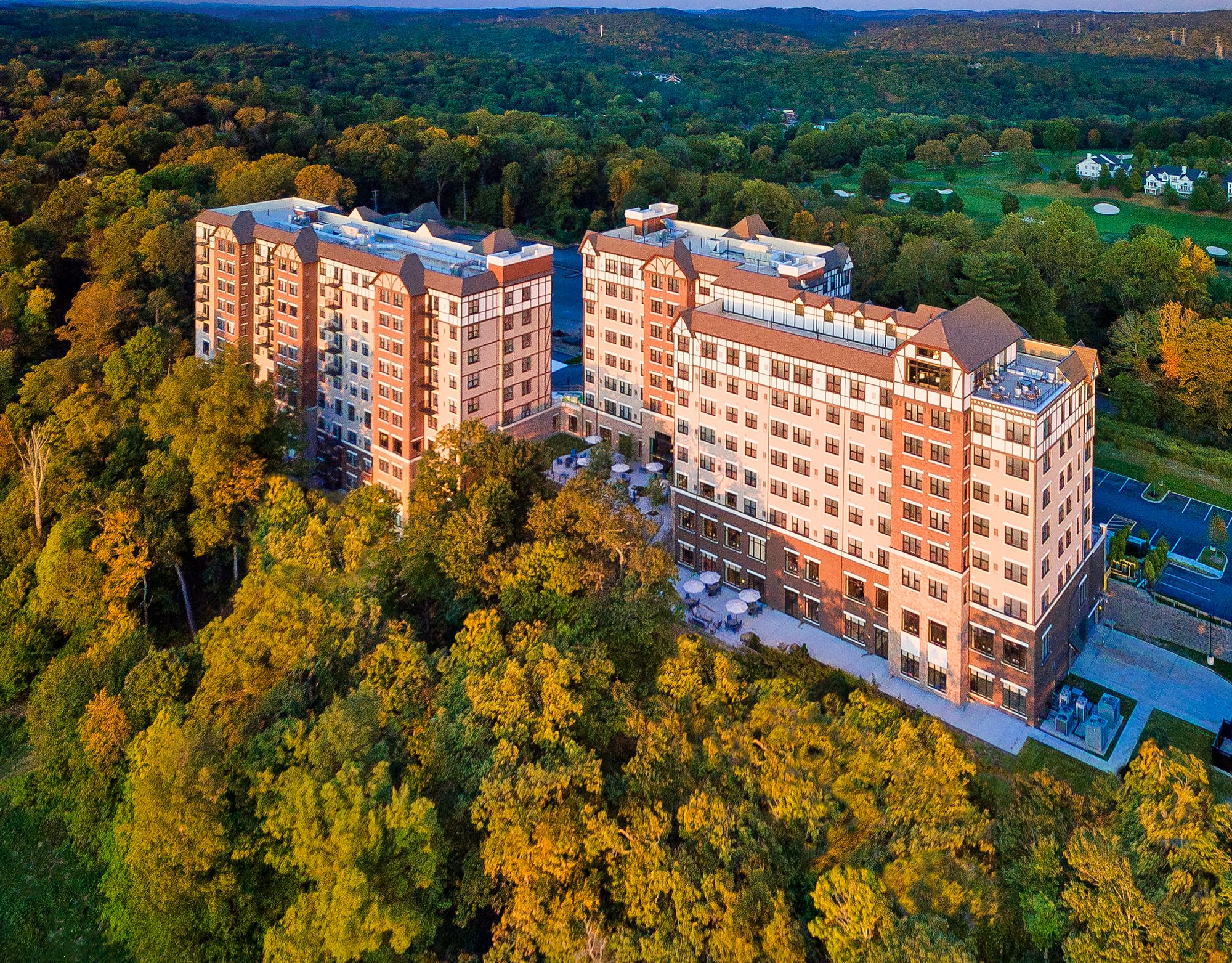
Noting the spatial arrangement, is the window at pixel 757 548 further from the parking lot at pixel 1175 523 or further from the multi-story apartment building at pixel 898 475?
the parking lot at pixel 1175 523

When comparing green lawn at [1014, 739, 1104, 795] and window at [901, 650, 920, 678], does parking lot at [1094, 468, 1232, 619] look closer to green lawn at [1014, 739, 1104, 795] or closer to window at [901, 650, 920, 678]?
green lawn at [1014, 739, 1104, 795]

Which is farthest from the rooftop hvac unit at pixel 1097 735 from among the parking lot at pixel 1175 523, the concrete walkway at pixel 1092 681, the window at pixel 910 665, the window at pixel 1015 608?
the parking lot at pixel 1175 523

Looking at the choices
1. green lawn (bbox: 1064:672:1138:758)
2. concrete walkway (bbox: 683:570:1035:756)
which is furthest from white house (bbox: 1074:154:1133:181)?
concrete walkway (bbox: 683:570:1035:756)

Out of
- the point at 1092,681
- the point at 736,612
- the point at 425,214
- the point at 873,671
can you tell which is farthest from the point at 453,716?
the point at 425,214

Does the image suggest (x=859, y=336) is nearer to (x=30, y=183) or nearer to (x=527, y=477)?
(x=527, y=477)

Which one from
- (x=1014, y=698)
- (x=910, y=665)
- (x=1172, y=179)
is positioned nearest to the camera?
(x=1014, y=698)

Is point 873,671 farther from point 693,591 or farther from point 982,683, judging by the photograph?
point 693,591
